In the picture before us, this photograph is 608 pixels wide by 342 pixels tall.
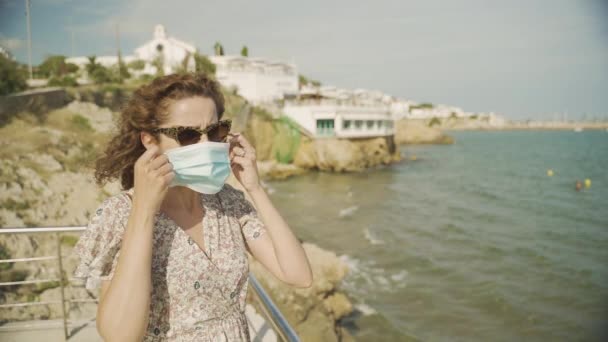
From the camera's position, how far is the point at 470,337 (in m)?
7.53

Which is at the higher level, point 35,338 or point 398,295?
point 35,338

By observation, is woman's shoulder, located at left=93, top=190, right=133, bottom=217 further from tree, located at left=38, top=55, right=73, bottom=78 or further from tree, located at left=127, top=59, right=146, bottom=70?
tree, located at left=127, top=59, right=146, bottom=70

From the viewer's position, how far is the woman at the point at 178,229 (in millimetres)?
1355

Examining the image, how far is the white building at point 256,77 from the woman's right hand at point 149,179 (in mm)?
34975

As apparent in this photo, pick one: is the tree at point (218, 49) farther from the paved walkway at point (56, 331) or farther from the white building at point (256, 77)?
the paved walkway at point (56, 331)

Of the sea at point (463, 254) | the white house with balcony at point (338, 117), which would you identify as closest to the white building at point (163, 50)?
the white house with balcony at point (338, 117)

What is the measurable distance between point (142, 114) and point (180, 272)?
71 cm

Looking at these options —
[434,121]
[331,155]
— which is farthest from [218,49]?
[434,121]

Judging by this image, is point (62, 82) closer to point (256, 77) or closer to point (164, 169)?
point (256, 77)

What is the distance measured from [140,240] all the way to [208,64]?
1380 inches

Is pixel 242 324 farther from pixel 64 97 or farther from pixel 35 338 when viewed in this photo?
pixel 64 97

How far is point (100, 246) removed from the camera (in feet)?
4.67

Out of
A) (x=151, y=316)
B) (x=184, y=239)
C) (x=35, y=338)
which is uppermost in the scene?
(x=184, y=239)

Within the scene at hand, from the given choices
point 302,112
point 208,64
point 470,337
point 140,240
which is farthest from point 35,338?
point 208,64
